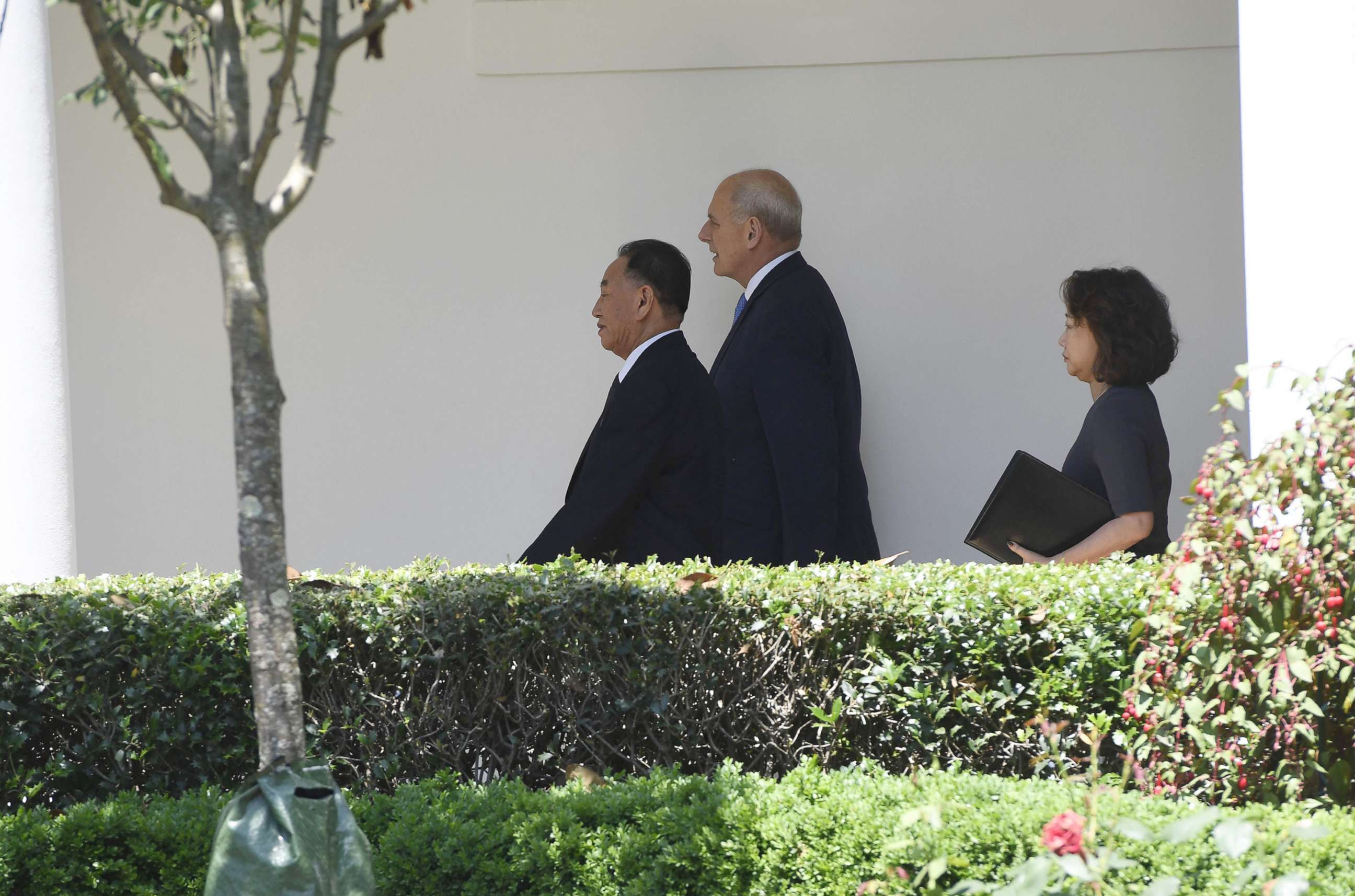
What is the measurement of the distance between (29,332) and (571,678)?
1.97 m

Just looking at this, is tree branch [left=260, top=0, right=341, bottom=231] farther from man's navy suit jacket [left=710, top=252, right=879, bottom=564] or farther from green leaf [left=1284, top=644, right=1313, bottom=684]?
man's navy suit jacket [left=710, top=252, right=879, bottom=564]

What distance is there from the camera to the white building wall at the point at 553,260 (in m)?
6.45

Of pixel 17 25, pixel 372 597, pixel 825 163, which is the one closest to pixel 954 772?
pixel 372 597

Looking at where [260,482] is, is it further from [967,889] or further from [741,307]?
[741,307]

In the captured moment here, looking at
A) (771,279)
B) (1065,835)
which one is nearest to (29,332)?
(771,279)

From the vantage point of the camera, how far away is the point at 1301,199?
12.1ft

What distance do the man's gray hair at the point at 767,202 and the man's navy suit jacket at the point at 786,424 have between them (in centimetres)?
14

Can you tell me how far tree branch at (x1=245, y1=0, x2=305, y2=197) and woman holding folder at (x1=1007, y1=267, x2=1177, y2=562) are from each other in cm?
286

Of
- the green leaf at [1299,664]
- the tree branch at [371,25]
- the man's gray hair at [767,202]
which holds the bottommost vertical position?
the green leaf at [1299,664]

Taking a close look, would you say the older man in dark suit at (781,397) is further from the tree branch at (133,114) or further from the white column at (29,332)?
the tree branch at (133,114)

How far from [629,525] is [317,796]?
2.17 m

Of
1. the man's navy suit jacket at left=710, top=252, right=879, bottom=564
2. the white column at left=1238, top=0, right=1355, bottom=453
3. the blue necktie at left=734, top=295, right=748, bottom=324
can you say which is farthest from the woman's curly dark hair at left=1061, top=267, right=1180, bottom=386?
the blue necktie at left=734, top=295, right=748, bottom=324

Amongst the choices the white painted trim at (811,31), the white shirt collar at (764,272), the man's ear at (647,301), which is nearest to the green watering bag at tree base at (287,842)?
the man's ear at (647,301)

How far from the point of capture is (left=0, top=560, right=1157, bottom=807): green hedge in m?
3.29
